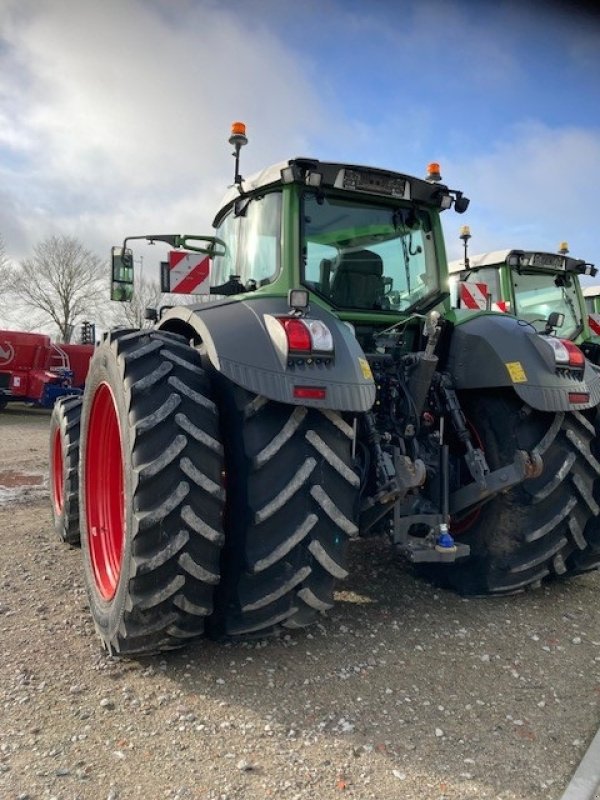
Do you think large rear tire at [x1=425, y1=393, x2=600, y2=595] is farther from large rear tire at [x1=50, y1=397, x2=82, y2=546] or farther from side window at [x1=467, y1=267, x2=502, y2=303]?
side window at [x1=467, y1=267, x2=502, y2=303]

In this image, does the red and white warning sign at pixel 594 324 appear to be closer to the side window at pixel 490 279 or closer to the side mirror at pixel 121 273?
the side window at pixel 490 279

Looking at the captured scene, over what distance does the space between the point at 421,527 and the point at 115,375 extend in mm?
1824

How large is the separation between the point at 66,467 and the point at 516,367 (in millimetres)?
3046

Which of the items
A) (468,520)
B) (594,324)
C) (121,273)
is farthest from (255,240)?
(594,324)

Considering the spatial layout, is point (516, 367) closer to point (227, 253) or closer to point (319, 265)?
point (319, 265)

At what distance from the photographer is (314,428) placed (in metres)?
2.65

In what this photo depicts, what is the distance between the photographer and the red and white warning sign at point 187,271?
205 inches

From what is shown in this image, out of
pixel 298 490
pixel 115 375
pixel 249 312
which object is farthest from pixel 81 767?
pixel 249 312

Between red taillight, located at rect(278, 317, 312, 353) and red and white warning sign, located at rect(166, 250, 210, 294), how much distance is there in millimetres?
2649

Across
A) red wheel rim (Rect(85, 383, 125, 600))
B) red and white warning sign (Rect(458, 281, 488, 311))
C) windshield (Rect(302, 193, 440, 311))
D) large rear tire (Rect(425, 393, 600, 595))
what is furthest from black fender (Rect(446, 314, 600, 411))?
red and white warning sign (Rect(458, 281, 488, 311))

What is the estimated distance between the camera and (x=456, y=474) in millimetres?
3553

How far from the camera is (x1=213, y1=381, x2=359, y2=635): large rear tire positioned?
2.56 meters

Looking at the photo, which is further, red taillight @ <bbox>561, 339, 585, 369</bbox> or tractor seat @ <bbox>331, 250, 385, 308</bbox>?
tractor seat @ <bbox>331, 250, 385, 308</bbox>

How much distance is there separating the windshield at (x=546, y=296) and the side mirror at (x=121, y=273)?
5.41 metres
